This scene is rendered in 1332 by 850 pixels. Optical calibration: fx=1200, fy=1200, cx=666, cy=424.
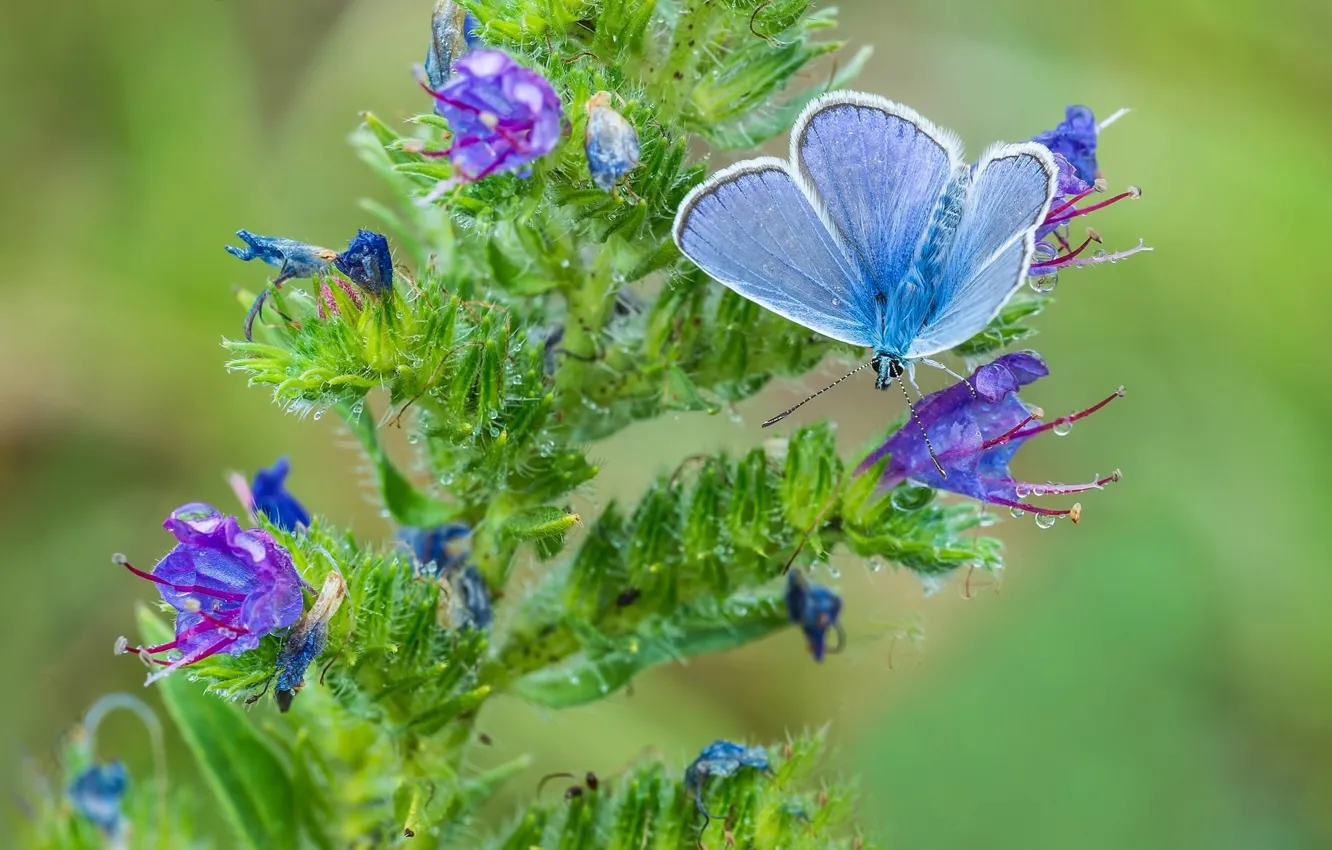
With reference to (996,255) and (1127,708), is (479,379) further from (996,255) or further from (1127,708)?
(1127,708)

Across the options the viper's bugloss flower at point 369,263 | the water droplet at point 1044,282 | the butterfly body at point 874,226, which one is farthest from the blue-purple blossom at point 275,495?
the water droplet at point 1044,282

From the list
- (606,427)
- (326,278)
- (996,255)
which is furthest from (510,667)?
(996,255)

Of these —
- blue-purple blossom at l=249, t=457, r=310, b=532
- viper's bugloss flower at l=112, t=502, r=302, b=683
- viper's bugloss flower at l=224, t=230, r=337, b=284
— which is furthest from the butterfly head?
blue-purple blossom at l=249, t=457, r=310, b=532

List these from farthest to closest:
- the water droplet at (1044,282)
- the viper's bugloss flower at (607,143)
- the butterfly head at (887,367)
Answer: the water droplet at (1044,282)
the butterfly head at (887,367)
the viper's bugloss flower at (607,143)

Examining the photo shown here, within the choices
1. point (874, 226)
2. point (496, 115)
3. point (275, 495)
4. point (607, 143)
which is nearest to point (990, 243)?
point (874, 226)

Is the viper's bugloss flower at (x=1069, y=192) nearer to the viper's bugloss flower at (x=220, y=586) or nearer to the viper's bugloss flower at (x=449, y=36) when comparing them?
the viper's bugloss flower at (x=449, y=36)

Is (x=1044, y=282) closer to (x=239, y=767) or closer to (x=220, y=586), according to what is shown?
(x=220, y=586)
